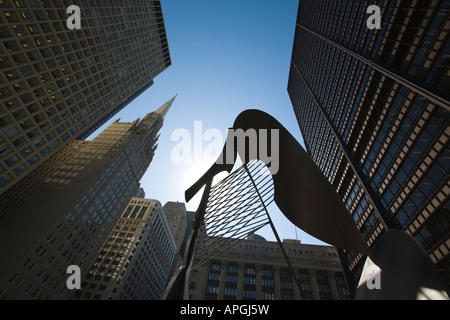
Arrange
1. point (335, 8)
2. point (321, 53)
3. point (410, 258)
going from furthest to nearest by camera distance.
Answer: point (321, 53)
point (335, 8)
point (410, 258)

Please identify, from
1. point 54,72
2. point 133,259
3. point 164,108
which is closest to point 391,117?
point 54,72

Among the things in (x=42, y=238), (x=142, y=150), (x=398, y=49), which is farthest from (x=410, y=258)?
(x=142, y=150)

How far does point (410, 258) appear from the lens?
19.2ft

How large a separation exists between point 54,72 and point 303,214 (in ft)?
132

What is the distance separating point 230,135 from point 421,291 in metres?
10.0

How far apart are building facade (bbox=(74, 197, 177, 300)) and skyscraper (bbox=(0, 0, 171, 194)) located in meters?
47.0

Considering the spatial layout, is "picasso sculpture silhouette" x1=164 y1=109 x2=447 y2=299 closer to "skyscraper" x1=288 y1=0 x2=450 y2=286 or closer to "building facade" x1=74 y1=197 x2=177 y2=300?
"skyscraper" x1=288 y1=0 x2=450 y2=286

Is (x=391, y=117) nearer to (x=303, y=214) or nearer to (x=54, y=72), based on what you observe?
(x=303, y=214)

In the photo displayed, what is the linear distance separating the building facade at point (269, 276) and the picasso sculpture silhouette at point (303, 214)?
4627 centimetres

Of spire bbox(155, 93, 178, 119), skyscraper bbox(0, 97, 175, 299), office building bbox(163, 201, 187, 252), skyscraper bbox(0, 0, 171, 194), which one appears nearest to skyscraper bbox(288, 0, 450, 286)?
skyscraper bbox(0, 0, 171, 194)

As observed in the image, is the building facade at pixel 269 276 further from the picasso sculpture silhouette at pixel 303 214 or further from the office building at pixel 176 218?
the office building at pixel 176 218

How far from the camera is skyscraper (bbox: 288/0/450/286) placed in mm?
22406

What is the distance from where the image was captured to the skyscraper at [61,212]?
124 ft
